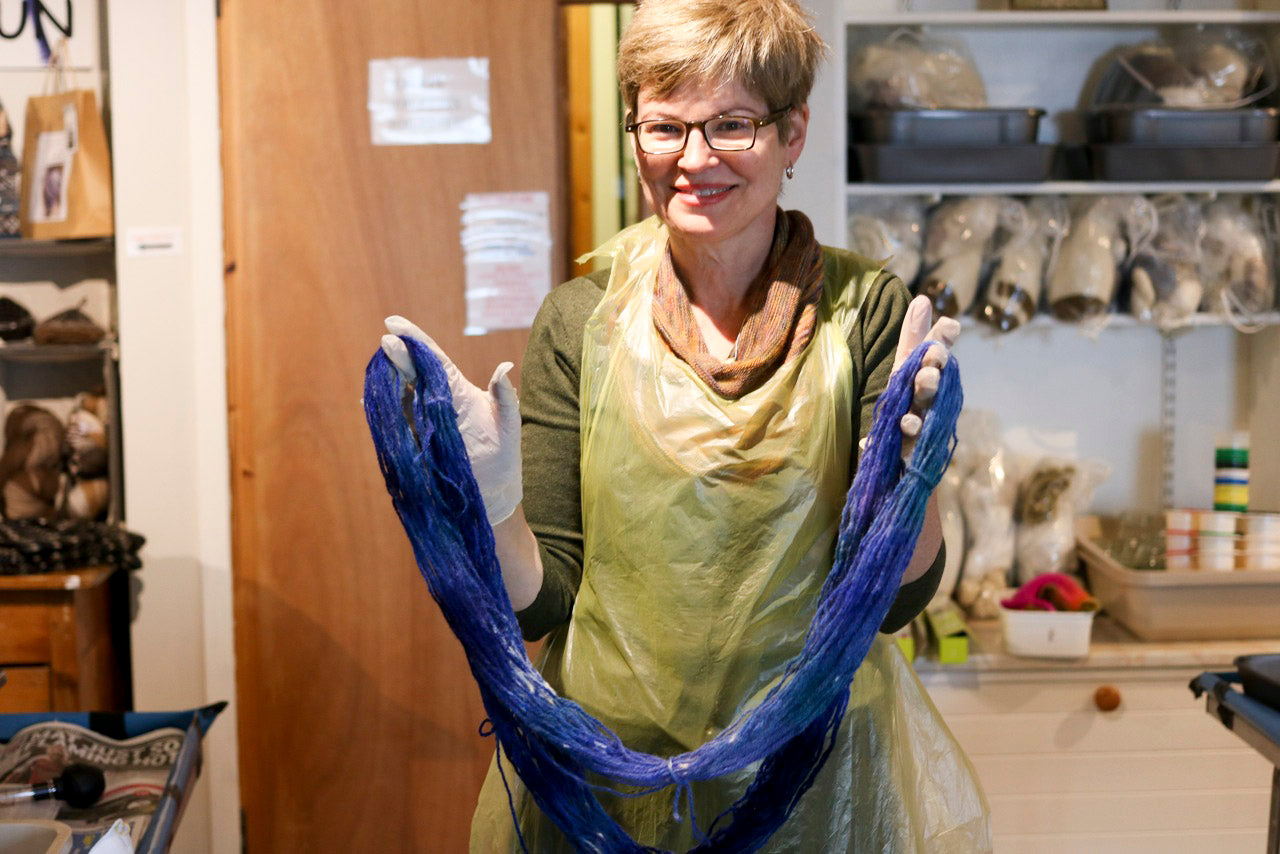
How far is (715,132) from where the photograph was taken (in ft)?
3.51

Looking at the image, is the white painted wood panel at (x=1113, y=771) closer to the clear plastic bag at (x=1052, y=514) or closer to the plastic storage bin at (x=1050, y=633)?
the plastic storage bin at (x=1050, y=633)

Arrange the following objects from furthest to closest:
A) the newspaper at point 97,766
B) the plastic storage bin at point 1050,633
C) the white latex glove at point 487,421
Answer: the plastic storage bin at point 1050,633
the newspaper at point 97,766
the white latex glove at point 487,421

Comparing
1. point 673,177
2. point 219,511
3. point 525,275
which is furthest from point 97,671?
point 673,177

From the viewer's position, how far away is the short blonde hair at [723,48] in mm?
1054

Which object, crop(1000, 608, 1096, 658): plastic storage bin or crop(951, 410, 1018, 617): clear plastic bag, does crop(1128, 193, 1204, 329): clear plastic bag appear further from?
crop(1000, 608, 1096, 658): plastic storage bin

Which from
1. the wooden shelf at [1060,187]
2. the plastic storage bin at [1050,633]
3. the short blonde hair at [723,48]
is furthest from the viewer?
the wooden shelf at [1060,187]

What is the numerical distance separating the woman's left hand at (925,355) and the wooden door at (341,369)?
1466 millimetres

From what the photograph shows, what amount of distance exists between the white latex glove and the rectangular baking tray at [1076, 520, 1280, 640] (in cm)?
171

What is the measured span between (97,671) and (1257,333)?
2.48 meters

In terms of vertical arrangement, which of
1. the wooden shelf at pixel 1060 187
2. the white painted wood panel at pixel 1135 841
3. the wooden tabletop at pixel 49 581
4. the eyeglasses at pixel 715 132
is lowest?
the white painted wood panel at pixel 1135 841

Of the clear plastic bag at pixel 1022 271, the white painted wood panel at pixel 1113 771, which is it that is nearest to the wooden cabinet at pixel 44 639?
the white painted wood panel at pixel 1113 771

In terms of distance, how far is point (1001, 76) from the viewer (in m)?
2.65

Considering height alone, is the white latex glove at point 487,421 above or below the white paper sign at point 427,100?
below

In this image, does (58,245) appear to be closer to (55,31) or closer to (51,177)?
(51,177)
